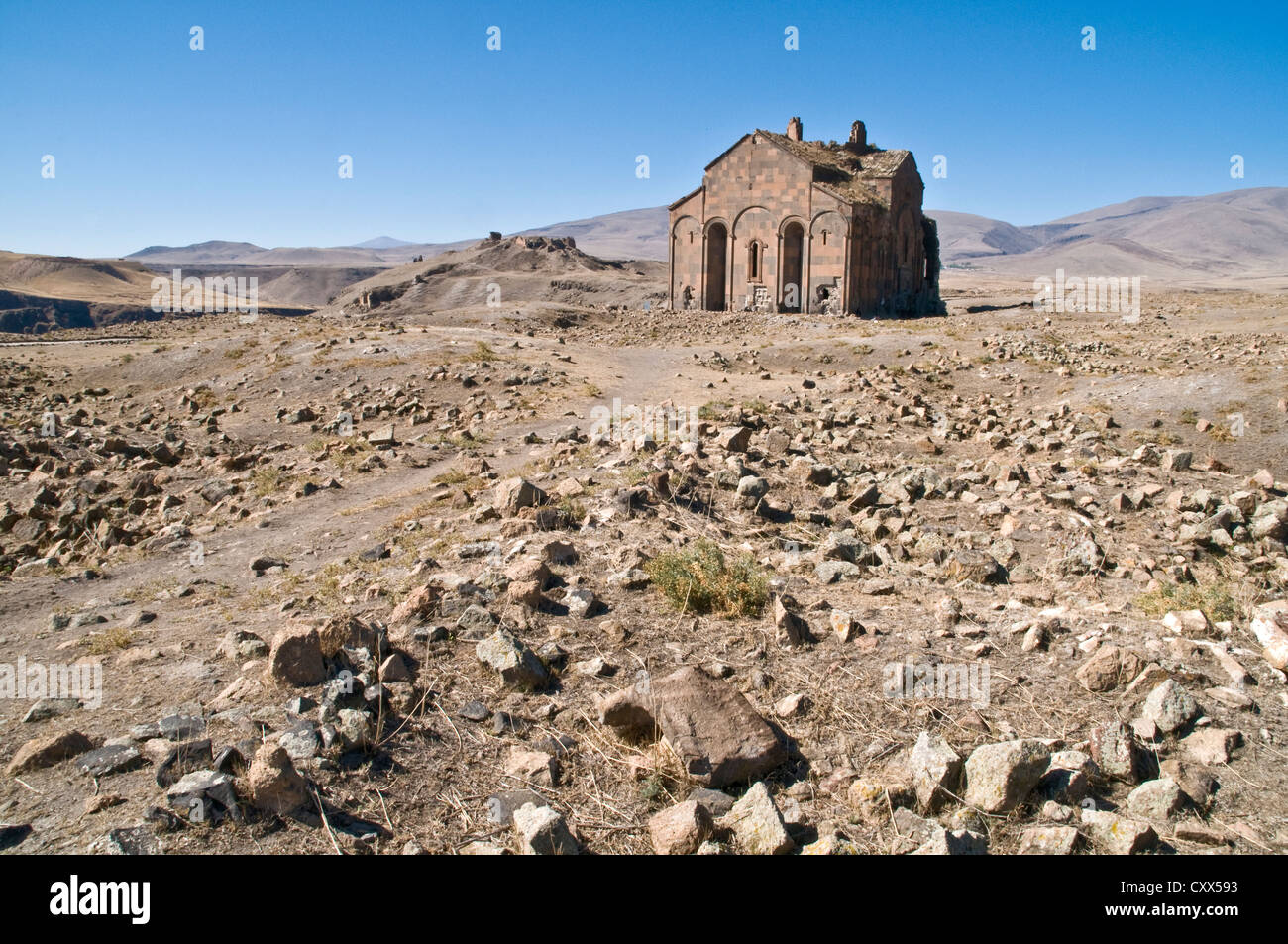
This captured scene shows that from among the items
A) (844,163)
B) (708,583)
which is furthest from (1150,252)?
(708,583)

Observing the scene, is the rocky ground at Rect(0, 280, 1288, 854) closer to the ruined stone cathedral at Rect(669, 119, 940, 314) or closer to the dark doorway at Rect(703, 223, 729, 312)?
the ruined stone cathedral at Rect(669, 119, 940, 314)

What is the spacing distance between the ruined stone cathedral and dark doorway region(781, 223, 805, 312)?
0.04 m

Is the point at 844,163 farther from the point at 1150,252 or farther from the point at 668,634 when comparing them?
the point at 1150,252

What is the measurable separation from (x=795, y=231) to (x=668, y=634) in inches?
1054

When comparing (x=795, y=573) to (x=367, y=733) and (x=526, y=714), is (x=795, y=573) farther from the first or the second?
Result: (x=367, y=733)

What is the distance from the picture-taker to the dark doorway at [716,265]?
3122 cm

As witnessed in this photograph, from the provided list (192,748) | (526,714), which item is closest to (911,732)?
(526,714)

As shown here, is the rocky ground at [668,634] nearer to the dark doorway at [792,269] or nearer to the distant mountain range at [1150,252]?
the dark doorway at [792,269]

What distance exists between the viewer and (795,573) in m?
6.71

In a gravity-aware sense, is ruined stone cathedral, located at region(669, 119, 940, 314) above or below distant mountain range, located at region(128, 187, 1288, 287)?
below

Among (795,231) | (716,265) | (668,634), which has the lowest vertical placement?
(668,634)

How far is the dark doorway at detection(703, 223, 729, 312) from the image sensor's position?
31.2 meters

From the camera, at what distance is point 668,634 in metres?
5.45

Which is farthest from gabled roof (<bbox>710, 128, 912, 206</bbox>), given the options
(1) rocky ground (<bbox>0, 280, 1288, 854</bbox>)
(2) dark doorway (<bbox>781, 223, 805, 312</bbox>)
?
(1) rocky ground (<bbox>0, 280, 1288, 854</bbox>)
